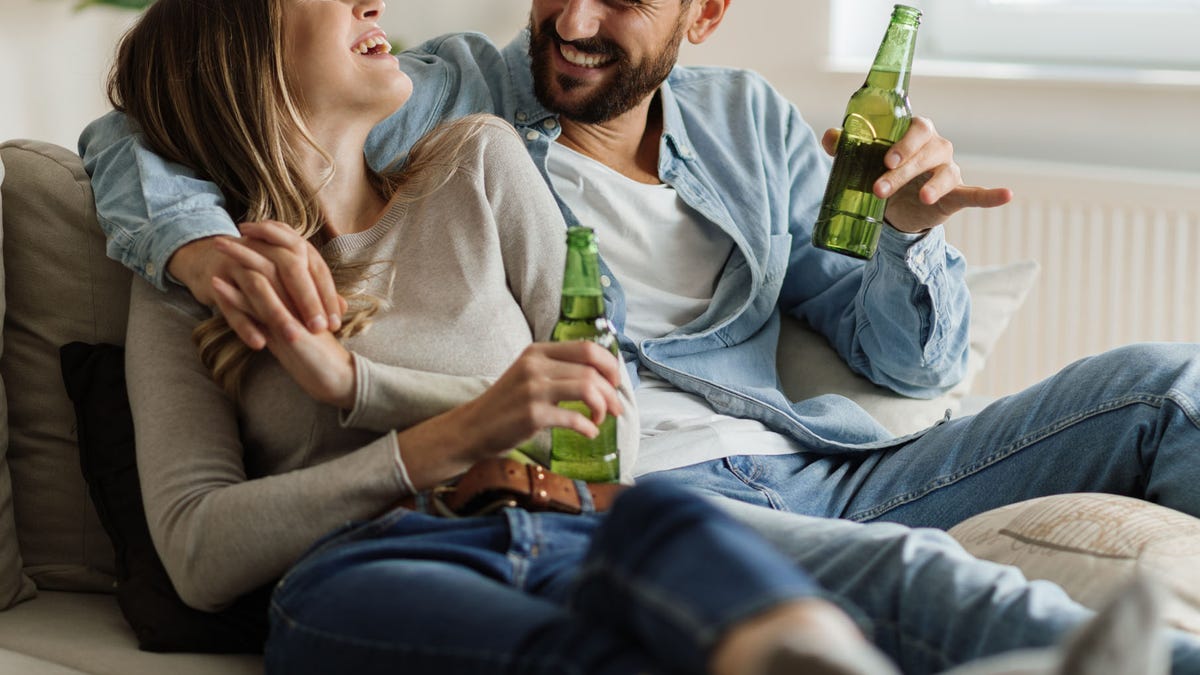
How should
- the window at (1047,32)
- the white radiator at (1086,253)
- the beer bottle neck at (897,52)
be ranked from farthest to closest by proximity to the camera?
the window at (1047,32)
the white radiator at (1086,253)
the beer bottle neck at (897,52)

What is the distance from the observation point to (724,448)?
66.9 inches

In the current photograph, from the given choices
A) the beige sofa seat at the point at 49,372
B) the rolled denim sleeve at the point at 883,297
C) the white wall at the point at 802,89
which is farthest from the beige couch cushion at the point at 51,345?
the white wall at the point at 802,89

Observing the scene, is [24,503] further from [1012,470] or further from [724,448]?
[1012,470]

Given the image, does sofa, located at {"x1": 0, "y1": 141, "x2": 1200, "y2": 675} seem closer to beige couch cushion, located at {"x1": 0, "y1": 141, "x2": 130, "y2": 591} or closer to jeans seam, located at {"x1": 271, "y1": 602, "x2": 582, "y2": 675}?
beige couch cushion, located at {"x1": 0, "y1": 141, "x2": 130, "y2": 591}

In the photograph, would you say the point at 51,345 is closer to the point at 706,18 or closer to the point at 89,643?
the point at 89,643

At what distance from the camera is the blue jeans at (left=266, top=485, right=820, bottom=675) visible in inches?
35.3

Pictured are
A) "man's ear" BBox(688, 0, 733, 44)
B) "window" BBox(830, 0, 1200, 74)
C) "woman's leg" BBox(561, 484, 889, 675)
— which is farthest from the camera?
"window" BBox(830, 0, 1200, 74)

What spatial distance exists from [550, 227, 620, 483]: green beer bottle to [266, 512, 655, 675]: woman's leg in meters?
0.13

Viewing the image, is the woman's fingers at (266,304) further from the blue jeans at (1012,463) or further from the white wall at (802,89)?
the white wall at (802,89)

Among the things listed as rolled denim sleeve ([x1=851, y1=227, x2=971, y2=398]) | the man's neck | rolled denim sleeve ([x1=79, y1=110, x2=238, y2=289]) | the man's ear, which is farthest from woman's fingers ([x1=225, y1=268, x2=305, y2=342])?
the man's ear

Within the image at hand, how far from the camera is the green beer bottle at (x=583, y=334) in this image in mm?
1293

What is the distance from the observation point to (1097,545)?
1.40m

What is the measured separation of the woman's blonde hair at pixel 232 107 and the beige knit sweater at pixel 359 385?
0.06m

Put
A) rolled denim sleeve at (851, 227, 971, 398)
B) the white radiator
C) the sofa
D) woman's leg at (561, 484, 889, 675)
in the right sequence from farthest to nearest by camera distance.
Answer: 1. the white radiator
2. rolled denim sleeve at (851, 227, 971, 398)
3. the sofa
4. woman's leg at (561, 484, 889, 675)
